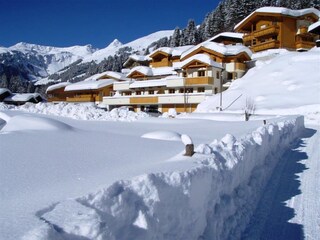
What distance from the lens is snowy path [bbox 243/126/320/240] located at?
5531 mm

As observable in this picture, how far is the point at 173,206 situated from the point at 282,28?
4576 centimetres

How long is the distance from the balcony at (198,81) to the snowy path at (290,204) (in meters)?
27.2

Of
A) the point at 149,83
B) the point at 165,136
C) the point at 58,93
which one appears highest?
the point at 149,83

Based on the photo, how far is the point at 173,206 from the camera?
3549 millimetres

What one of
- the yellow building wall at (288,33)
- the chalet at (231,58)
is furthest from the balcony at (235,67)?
the yellow building wall at (288,33)

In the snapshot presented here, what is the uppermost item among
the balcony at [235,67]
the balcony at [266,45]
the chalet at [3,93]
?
the balcony at [266,45]

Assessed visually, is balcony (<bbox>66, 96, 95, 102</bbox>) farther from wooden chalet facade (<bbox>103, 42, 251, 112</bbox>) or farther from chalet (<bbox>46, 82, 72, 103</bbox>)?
wooden chalet facade (<bbox>103, 42, 251, 112</bbox>)

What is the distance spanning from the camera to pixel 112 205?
282cm

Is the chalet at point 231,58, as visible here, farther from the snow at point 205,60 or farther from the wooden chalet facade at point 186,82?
the snow at point 205,60

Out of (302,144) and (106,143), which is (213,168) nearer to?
(106,143)

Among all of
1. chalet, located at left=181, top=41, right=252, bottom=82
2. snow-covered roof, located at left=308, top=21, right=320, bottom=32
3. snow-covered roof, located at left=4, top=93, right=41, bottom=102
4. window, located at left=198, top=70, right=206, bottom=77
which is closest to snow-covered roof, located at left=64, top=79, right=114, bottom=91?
snow-covered roof, located at left=4, top=93, right=41, bottom=102

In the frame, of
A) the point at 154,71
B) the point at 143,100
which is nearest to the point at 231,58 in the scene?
the point at 154,71

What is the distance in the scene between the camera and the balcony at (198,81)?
122 feet

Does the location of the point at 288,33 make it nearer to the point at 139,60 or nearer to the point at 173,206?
the point at 139,60
